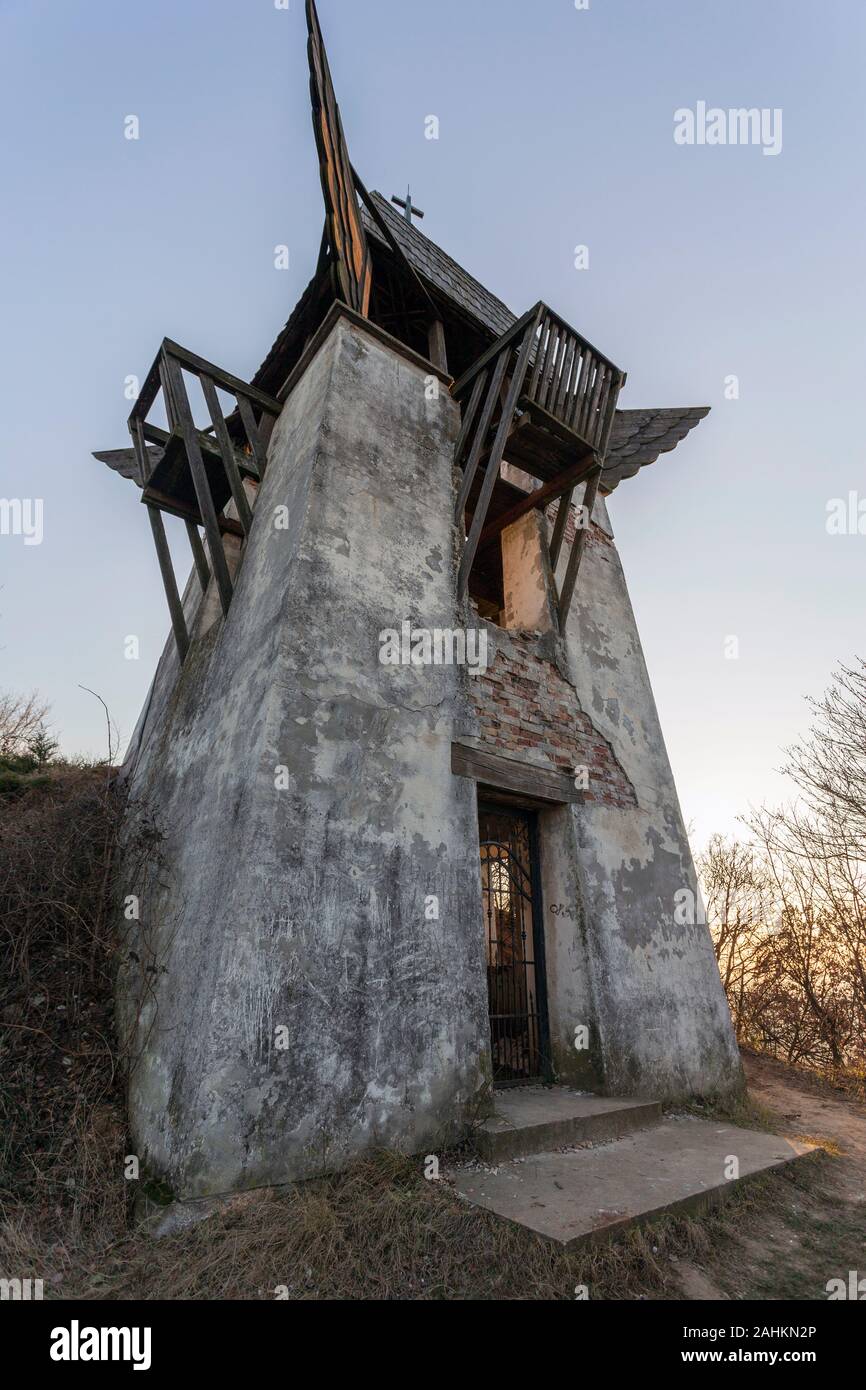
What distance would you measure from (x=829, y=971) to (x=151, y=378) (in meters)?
11.1

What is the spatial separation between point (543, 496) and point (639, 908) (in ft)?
14.4

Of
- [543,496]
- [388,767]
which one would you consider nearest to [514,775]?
[388,767]

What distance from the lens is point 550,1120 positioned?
409 centimetres

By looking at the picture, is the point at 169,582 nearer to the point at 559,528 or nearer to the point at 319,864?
the point at 319,864

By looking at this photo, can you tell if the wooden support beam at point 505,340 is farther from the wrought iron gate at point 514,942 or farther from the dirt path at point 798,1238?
the dirt path at point 798,1238

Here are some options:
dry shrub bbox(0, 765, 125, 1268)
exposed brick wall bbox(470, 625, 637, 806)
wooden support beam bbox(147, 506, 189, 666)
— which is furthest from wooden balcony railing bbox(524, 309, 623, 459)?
dry shrub bbox(0, 765, 125, 1268)

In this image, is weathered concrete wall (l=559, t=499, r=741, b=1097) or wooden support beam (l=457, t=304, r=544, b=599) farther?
wooden support beam (l=457, t=304, r=544, b=599)

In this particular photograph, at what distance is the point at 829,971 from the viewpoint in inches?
357

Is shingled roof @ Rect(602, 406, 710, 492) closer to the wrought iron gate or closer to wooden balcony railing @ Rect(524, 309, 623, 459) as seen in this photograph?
wooden balcony railing @ Rect(524, 309, 623, 459)

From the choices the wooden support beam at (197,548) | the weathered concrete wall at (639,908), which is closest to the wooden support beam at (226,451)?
the wooden support beam at (197,548)

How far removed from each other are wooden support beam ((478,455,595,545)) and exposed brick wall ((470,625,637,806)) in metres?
1.82

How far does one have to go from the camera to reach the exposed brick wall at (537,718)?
5438 millimetres

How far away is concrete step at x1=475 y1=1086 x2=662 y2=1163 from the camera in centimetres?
381

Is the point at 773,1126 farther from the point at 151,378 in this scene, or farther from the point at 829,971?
the point at 151,378
